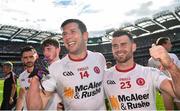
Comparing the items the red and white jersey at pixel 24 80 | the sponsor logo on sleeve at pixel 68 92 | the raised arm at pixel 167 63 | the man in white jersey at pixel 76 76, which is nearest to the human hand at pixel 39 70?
the man in white jersey at pixel 76 76

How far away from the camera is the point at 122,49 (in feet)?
14.4

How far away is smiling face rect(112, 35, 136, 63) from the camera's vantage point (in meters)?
4.40

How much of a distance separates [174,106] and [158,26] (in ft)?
170

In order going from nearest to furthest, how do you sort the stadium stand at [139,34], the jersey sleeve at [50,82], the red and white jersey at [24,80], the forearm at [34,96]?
the forearm at [34,96] < the jersey sleeve at [50,82] < the red and white jersey at [24,80] < the stadium stand at [139,34]

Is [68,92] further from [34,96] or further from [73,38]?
[73,38]

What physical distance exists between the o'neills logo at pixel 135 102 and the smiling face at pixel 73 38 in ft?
3.40

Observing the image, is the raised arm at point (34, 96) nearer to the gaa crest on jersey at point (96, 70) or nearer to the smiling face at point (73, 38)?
the smiling face at point (73, 38)

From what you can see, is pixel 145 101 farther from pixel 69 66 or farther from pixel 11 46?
pixel 11 46

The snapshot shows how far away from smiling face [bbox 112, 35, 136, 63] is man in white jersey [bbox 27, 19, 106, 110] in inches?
15.1

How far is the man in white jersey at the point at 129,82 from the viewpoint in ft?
13.8

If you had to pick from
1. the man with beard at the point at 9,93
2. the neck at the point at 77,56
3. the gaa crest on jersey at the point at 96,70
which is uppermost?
the neck at the point at 77,56

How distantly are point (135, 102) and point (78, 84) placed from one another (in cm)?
87

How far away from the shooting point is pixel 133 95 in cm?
423

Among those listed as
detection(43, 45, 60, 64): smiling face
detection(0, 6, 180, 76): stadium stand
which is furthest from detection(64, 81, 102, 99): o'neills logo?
detection(0, 6, 180, 76): stadium stand
